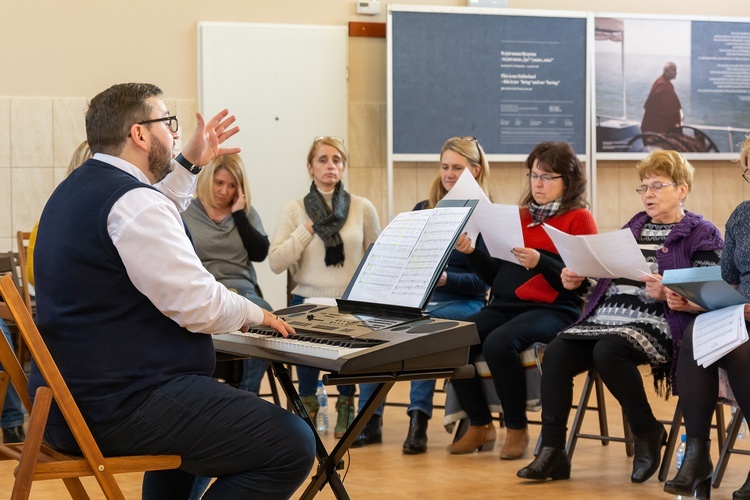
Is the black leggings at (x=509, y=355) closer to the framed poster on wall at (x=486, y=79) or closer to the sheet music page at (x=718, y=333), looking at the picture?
the sheet music page at (x=718, y=333)

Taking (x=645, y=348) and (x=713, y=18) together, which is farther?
(x=713, y=18)

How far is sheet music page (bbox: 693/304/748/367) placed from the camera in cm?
290

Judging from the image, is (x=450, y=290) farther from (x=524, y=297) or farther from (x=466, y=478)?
(x=466, y=478)

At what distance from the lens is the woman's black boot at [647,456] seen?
3398mm

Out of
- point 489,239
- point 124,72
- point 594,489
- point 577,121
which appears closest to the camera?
point 594,489

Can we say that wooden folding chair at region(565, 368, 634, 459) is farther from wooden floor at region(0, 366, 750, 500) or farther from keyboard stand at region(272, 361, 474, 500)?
keyboard stand at region(272, 361, 474, 500)

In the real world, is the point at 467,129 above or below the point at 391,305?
above

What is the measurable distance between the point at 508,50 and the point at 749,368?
3.39 meters

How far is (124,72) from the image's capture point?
5648 mm

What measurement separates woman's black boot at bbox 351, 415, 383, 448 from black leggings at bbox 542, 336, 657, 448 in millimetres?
869

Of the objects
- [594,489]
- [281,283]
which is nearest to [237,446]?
[594,489]

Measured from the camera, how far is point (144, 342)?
210cm

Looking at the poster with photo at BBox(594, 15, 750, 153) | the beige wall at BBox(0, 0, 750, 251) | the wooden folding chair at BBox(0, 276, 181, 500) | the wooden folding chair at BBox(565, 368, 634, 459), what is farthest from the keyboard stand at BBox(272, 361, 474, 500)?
the poster with photo at BBox(594, 15, 750, 153)

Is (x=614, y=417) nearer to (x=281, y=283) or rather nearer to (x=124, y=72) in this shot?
(x=281, y=283)
